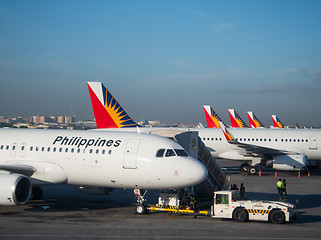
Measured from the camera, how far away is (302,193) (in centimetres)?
2912

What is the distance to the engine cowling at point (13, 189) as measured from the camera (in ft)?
60.9

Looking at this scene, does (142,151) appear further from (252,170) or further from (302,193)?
(252,170)

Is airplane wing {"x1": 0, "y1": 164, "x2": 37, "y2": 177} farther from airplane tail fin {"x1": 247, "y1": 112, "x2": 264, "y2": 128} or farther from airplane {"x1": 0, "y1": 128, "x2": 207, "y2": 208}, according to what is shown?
airplane tail fin {"x1": 247, "y1": 112, "x2": 264, "y2": 128}

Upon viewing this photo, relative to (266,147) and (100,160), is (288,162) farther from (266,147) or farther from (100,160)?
(100,160)

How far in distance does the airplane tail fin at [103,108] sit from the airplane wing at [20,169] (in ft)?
56.8

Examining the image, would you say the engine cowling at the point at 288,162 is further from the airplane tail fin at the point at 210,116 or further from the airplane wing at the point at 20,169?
the airplane wing at the point at 20,169

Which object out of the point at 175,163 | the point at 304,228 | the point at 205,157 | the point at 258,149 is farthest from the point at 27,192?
the point at 258,149

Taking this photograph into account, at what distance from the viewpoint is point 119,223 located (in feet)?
60.3

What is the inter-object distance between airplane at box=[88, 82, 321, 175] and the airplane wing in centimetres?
1750

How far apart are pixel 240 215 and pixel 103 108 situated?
73.1ft

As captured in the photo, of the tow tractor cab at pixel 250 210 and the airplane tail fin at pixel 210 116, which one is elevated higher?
the airplane tail fin at pixel 210 116

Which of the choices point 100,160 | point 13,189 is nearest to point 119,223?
point 100,160

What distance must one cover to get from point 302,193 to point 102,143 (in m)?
16.8

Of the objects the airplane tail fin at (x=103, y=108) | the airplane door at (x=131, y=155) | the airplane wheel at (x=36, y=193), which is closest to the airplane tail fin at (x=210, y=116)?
the airplane tail fin at (x=103, y=108)
